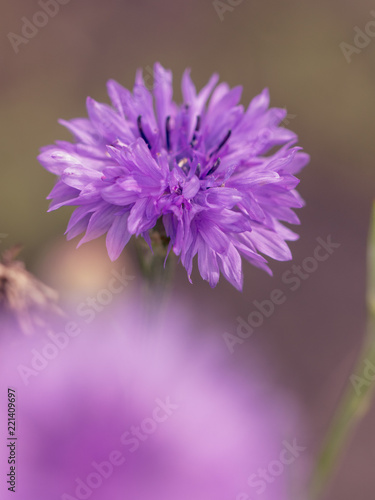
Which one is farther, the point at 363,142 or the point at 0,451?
the point at 363,142

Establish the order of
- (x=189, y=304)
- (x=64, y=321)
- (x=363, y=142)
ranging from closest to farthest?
(x=64, y=321)
(x=189, y=304)
(x=363, y=142)

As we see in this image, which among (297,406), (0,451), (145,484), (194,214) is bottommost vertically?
(0,451)

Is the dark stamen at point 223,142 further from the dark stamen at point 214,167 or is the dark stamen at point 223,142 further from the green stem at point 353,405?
the green stem at point 353,405

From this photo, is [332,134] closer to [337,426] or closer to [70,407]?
[337,426]

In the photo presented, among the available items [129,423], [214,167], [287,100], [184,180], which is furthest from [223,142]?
[287,100]

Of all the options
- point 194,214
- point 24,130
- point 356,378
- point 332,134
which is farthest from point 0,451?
point 332,134

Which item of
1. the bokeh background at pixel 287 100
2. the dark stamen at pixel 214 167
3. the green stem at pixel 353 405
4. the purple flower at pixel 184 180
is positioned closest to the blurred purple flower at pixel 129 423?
the purple flower at pixel 184 180

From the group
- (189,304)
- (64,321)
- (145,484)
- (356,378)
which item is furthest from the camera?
(189,304)
